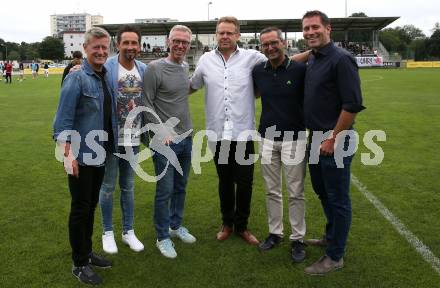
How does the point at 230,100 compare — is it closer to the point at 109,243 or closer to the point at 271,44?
the point at 271,44

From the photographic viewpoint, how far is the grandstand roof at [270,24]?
5081cm

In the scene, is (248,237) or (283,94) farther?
(248,237)

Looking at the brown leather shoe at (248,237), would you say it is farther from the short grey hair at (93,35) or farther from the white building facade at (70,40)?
the white building facade at (70,40)

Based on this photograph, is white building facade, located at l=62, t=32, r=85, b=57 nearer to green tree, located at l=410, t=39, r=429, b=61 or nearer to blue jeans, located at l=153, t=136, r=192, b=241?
green tree, located at l=410, t=39, r=429, b=61

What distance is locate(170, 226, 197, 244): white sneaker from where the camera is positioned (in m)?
4.74

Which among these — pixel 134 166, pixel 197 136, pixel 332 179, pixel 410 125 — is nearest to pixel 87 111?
pixel 134 166

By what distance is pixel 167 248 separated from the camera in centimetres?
443

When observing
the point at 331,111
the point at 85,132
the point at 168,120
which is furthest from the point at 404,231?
the point at 85,132

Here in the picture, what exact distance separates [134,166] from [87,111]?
3.29ft

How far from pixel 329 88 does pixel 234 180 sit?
1.51 meters

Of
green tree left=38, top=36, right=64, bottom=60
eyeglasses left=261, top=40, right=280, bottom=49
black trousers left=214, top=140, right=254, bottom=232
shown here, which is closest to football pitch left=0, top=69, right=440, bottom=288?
black trousers left=214, top=140, right=254, bottom=232

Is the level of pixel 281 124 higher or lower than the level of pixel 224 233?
higher

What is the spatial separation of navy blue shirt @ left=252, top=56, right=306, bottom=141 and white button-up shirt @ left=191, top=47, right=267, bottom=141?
0.17 meters

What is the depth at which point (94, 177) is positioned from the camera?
3881mm
